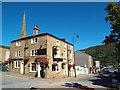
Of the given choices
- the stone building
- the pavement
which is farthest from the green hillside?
the pavement

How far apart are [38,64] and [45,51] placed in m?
2.68

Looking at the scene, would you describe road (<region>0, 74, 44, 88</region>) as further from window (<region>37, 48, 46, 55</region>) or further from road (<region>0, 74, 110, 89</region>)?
window (<region>37, 48, 46, 55</region>)

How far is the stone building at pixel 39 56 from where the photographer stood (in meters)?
→ 22.2

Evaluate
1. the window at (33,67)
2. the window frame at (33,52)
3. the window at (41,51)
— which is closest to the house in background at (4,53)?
the window frame at (33,52)

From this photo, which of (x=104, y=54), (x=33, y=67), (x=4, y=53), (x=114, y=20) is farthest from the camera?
(x=104, y=54)

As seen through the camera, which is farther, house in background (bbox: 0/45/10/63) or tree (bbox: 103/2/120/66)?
house in background (bbox: 0/45/10/63)

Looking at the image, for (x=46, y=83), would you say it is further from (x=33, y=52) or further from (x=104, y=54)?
(x=104, y=54)

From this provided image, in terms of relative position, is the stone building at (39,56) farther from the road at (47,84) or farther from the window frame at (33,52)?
the road at (47,84)

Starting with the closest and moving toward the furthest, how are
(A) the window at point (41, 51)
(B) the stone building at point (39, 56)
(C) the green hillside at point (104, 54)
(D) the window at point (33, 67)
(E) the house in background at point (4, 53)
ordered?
1. (B) the stone building at point (39, 56)
2. (A) the window at point (41, 51)
3. (D) the window at point (33, 67)
4. (E) the house in background at point (4, 53)
5. (C) the green hillside at point (104, 54)

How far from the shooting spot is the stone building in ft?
72.8

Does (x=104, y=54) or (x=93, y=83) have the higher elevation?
(x=104, y=54)

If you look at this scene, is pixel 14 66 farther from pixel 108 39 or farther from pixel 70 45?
pixel 108 39

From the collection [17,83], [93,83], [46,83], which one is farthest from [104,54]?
[17,83]

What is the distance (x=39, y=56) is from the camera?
22797mm
